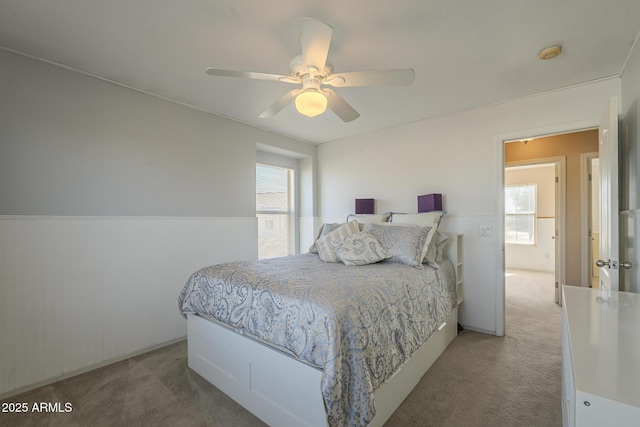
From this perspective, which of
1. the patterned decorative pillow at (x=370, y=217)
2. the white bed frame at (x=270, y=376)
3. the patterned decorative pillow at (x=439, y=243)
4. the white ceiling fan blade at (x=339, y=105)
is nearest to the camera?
the white bed frame at (x=270, y=376)

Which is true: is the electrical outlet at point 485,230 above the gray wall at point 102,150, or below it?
below

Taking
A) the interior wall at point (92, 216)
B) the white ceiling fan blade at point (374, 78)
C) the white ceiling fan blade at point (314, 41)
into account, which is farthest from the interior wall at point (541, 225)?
the interior wall at point (92, 216)

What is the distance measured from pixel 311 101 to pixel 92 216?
6.76 ft

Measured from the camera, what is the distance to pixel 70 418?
1.71 meters

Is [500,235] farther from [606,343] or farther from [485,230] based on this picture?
[606,343]

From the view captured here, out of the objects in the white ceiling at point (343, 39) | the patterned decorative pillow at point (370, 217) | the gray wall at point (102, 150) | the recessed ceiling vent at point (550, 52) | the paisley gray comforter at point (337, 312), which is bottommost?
the paisley gray comforter at point (337, 312)

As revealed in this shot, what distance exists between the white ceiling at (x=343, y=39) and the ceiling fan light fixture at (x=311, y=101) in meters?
0.42

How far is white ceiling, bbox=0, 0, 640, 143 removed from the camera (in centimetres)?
158

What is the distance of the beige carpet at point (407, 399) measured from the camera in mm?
1678

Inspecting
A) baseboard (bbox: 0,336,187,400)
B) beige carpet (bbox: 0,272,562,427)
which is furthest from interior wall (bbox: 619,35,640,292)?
baseboard (bbox: 0,336,187,400)

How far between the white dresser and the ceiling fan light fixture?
5.22 ft

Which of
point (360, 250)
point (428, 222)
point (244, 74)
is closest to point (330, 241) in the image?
point (360, 250)

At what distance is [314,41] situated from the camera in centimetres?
145

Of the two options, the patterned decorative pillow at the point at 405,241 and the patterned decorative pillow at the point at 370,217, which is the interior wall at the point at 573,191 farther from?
the patterned decorative pillow at the point at 405,241
